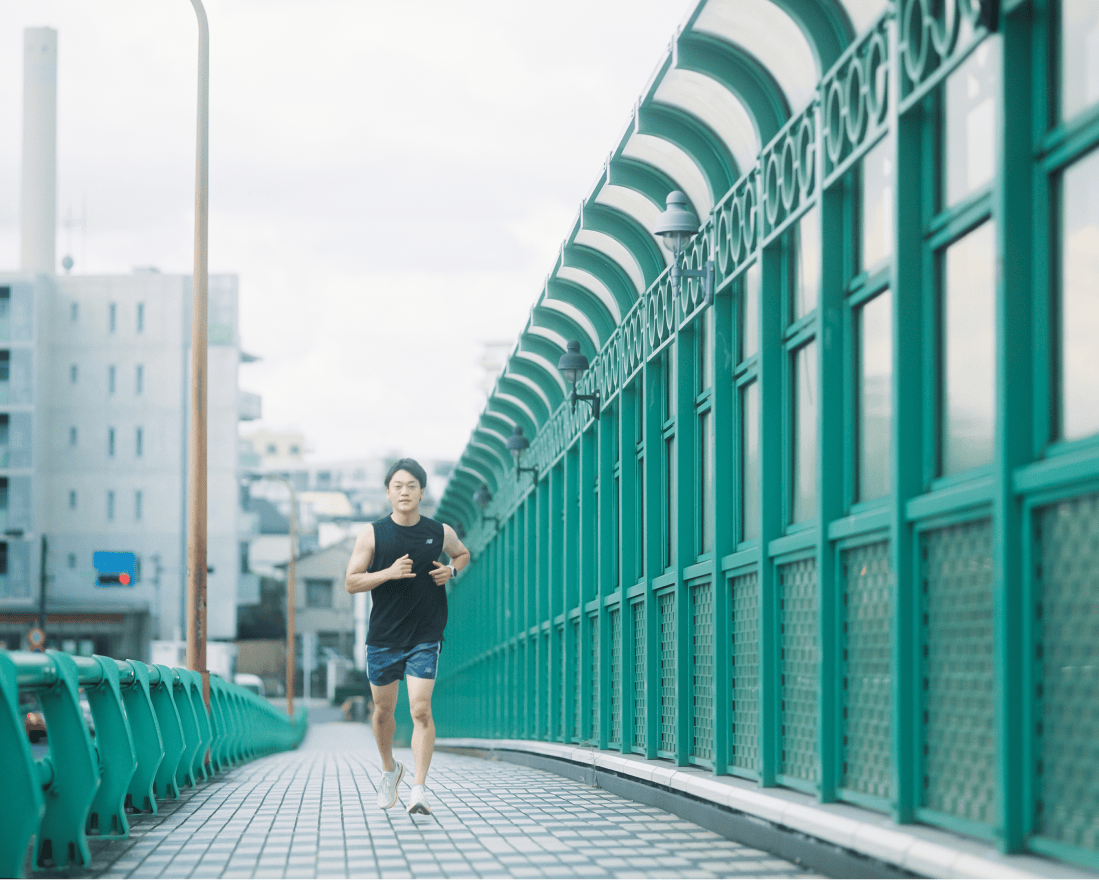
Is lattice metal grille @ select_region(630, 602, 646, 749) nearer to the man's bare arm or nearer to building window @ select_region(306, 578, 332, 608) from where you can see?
the man's bare arm

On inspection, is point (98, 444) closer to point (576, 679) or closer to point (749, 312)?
point (576, 679)

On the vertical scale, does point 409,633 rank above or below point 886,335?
below

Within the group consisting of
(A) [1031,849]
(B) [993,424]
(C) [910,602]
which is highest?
(B) [993,424]


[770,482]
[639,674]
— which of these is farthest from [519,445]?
[770,482]

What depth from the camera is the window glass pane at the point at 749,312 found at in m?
8.12

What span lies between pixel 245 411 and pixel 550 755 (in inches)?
3068

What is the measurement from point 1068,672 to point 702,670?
203 inches

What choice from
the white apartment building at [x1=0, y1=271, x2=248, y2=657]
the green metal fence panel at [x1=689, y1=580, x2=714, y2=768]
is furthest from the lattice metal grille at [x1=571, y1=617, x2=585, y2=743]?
the white apartment building at [x1=0, y1=271, x2=248, y2=657]

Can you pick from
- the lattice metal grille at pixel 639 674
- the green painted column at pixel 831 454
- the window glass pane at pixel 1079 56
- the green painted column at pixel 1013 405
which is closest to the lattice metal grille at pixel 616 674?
the lattice metal grille at pixel 639 674

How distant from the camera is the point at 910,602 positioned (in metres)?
5.41

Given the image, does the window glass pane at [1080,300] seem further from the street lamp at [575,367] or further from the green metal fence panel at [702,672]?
the street lamp at [575,367]

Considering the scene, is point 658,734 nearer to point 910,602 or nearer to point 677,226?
point 677,226

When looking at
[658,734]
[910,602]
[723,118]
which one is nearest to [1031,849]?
[910,602]

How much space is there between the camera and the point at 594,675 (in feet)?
45.2
